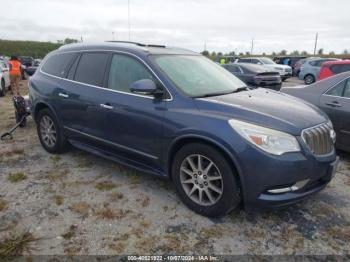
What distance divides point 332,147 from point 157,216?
2.03 meters

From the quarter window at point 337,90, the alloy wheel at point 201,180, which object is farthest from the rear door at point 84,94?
the quarter window at point 337,90

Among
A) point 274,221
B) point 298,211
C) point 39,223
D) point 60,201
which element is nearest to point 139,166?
point 60,201

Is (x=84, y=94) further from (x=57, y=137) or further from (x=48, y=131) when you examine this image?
(x=48, y=131)

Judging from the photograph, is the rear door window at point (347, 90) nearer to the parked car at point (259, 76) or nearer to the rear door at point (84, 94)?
the rear door at point (84, 94)

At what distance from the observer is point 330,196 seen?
3814 mm

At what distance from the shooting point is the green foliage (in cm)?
4831

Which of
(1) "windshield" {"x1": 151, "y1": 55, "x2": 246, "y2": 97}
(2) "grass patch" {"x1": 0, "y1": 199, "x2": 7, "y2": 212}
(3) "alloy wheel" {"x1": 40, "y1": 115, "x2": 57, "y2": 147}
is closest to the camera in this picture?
(2) "grass patch" {"x1": 0, "y1": 199, "x2": 7, "y2": 212}

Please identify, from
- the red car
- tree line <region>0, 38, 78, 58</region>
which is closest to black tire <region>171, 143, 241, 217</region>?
the red car

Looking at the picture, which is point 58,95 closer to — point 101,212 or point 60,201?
point 60,201

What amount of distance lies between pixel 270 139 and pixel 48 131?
3.75 m

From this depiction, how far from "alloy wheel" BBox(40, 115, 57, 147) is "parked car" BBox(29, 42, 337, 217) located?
353 millimetres

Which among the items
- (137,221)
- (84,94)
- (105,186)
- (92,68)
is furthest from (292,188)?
(92,68)

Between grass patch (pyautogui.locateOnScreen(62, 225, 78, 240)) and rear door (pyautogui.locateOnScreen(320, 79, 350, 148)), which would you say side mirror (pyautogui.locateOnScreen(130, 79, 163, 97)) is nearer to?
grass patch (pyautogui.locateOnScreen(62, 225, 78, 240))

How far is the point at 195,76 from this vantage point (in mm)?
3826
